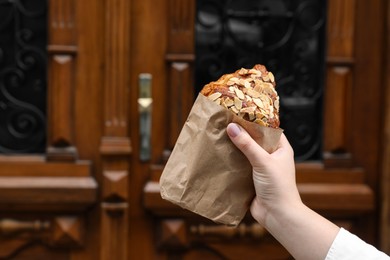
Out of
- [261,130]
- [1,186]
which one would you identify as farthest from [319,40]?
[261,130]

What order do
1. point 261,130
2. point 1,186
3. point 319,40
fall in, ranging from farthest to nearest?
point 319,40, point 1,186, point 261,130

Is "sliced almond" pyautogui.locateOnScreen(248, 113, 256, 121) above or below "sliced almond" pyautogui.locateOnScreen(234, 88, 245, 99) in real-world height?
below

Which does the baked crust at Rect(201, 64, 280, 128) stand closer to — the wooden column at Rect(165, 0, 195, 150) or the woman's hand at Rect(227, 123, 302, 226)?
the woman's hand at Rect(227, 123, 302, 226)

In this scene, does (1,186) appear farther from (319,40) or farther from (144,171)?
(319,40)

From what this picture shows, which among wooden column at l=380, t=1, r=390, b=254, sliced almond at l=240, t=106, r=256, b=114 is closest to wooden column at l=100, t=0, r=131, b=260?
wooden column at l=380, t=1, r=390, b=254

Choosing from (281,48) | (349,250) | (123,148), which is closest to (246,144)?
(349,250)
